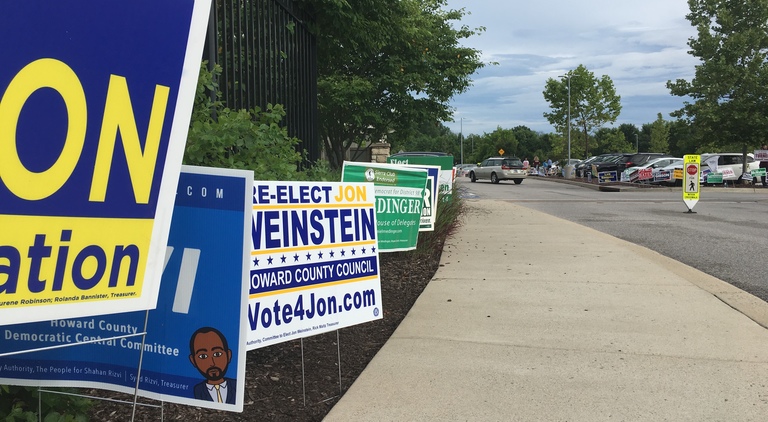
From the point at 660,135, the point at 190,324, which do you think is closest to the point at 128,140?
the point at 190,324

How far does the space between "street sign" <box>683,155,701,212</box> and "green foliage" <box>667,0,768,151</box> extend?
1794cm

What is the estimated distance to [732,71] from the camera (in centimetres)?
3039

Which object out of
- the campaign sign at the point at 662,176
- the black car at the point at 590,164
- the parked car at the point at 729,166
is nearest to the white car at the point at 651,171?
the campaign sign at the point at 662,176

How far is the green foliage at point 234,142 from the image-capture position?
3.48 m

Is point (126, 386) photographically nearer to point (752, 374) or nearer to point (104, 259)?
point (104, 259)

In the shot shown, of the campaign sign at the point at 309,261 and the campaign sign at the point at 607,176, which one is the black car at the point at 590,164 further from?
the campaign sign at the point at 309,261

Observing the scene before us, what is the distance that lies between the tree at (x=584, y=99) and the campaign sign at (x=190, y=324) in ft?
178

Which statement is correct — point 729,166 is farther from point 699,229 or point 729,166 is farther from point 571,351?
point 571,351

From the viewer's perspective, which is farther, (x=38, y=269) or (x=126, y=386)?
(x=126, y=386)

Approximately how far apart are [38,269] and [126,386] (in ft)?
3.35

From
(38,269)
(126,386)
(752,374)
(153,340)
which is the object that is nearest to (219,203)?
(153,340)

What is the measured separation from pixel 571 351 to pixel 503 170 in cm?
3274

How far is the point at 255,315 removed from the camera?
3131 millimetres

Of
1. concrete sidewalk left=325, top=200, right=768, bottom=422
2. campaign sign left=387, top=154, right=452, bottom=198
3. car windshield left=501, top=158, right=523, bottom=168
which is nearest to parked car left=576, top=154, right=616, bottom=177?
car windshield left=501, top=158, right=523, bottom=168
